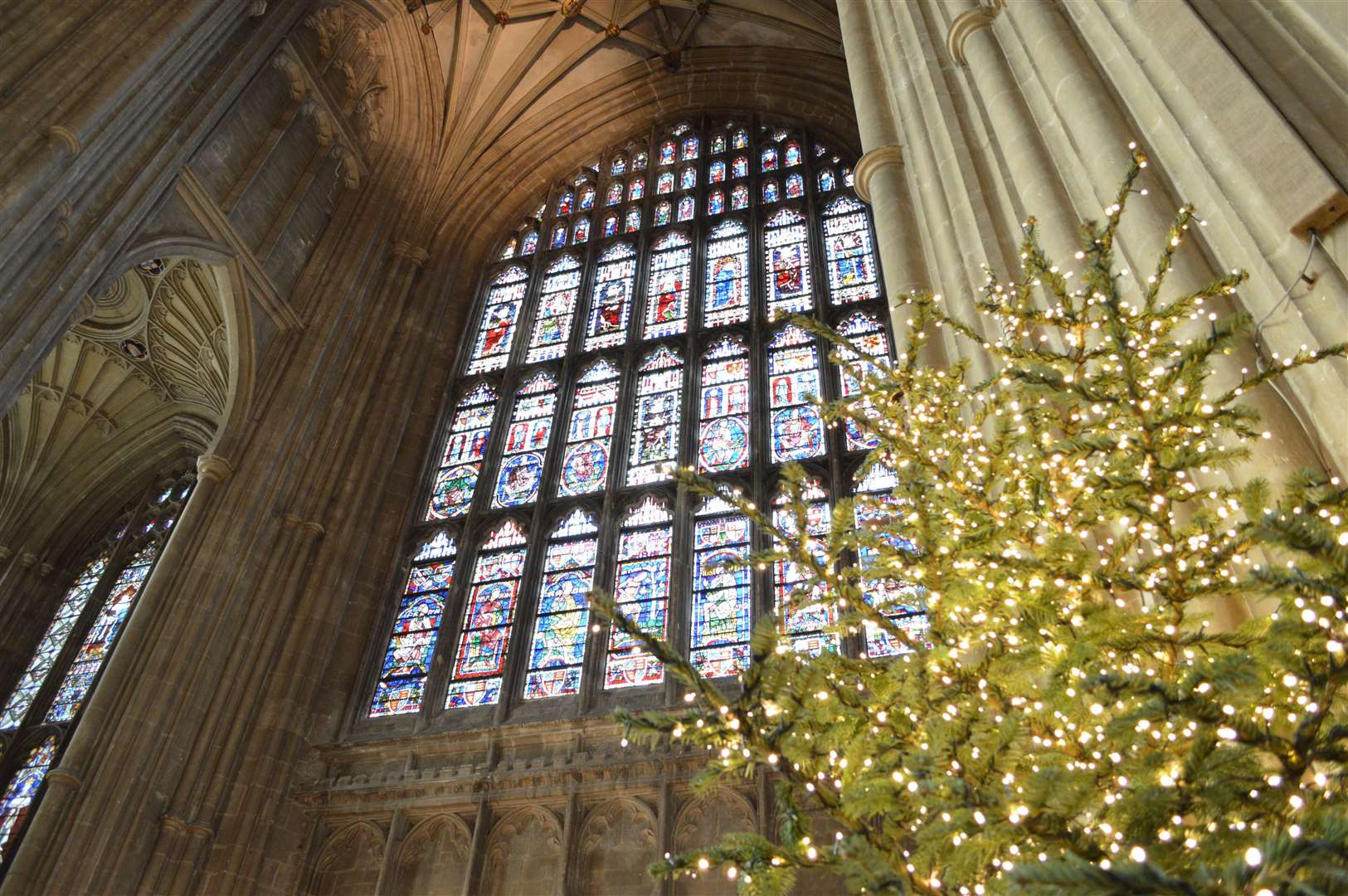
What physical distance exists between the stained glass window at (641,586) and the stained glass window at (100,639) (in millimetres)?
5680

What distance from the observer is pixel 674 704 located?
27.7ft

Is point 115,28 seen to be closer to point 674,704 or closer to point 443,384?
point 443,384

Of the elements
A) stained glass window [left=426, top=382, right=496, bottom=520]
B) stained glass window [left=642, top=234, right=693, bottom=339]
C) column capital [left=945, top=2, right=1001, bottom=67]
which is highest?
stained glass window [left=642, top=234, right=693, bottom=339]

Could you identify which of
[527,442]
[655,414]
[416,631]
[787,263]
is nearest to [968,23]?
[655,414]

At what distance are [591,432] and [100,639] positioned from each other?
22.7 feet

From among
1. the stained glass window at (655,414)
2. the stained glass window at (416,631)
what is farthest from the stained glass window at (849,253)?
the stained glass window at (416,631)

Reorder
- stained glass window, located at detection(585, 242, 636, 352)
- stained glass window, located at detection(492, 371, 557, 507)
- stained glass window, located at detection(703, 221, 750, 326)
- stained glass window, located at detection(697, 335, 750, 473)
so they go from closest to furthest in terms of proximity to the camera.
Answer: stained glass window, located at detection(697, 335, 750, 473), stained glass window, located at detection(492, 371, 557, 507), stained glass window, located at detection(703, 221, 750, 326), stained glass window, located at detection(585, 242, 636, 352)

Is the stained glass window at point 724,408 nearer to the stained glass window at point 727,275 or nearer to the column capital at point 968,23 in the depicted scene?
the stained glass window at point 727,275

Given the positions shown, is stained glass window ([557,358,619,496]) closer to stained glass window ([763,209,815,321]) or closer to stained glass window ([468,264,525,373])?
stained glass window ([468,264,525,373])

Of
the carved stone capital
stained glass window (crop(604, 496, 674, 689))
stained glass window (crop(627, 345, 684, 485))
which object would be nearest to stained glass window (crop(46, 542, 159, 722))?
the carved stone capital

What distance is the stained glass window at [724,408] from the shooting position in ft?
34.7

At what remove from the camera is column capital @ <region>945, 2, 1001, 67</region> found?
6.17 metres

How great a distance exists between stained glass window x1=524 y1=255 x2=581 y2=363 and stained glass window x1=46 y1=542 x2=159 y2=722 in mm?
5361

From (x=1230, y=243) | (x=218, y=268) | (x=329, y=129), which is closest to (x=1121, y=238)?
(x=1230, y=243)
